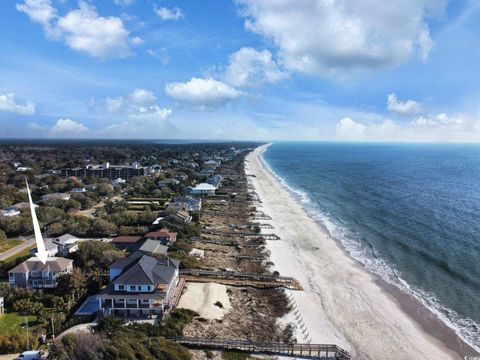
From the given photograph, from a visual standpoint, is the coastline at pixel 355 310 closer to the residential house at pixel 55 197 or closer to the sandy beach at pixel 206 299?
the sandy beach at pixel 206 299

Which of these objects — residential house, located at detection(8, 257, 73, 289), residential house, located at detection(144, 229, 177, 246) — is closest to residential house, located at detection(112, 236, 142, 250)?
residential house, located at detection(144, 229, 177, 246)

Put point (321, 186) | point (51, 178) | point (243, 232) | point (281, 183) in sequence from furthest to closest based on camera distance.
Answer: point (281, 183) < point (321, 186) < point (51, 178) < point (243, 232)

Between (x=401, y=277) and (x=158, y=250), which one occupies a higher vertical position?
(x=158, y=250)

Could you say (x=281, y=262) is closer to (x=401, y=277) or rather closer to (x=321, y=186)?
(x=401, y=277)

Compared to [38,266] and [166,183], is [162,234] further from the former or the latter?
[166,183]

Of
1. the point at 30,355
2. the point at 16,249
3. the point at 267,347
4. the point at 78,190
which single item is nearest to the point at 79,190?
the point at 78,190

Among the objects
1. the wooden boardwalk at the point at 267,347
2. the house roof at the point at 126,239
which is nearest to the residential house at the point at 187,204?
the house roof at the point at 126,239

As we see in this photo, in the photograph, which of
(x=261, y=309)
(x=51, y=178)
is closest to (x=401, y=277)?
(x=261, y=309)
